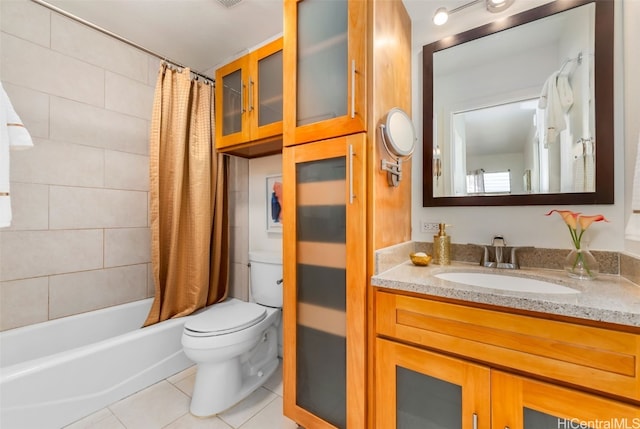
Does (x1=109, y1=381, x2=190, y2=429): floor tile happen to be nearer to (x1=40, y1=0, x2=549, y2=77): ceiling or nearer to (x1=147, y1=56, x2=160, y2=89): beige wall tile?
(x1=147, y1=56, x2=160, y2=89): beige wall tile

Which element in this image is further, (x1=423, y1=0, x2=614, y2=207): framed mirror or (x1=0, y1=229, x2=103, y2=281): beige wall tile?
(x1=0, y1=229, x2=103, y2=281): beige wall tile

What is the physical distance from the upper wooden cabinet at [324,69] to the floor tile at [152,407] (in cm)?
163

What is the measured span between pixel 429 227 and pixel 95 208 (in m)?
2.29

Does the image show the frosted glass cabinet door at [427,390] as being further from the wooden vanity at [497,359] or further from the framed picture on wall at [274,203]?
the framed picture on wall at [274,203]

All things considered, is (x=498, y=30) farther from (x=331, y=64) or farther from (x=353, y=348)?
(x=353, y=348)

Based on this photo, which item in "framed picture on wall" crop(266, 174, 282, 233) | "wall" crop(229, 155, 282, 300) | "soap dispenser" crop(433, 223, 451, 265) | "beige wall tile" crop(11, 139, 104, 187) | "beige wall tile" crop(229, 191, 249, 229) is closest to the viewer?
"soap dispenser" crop(433, 223, 451, 265)

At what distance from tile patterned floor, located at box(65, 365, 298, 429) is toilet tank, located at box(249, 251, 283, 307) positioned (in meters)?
0.57

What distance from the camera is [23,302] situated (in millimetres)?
→ 1553

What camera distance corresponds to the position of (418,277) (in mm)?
1069

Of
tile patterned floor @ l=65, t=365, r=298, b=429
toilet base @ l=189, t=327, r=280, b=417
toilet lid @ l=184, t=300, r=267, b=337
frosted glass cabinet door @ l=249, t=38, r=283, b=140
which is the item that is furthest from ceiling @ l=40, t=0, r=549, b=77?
tile patterned floor @ l=65, t=365, r=298, b=429

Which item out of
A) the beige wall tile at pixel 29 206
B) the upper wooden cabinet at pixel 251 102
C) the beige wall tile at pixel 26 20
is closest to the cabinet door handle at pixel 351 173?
the upper wooden cabinet at pixel 251 102

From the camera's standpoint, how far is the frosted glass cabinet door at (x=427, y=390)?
866 mm

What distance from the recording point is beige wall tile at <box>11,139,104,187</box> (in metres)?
1.55

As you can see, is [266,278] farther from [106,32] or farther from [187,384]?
[106,32]
